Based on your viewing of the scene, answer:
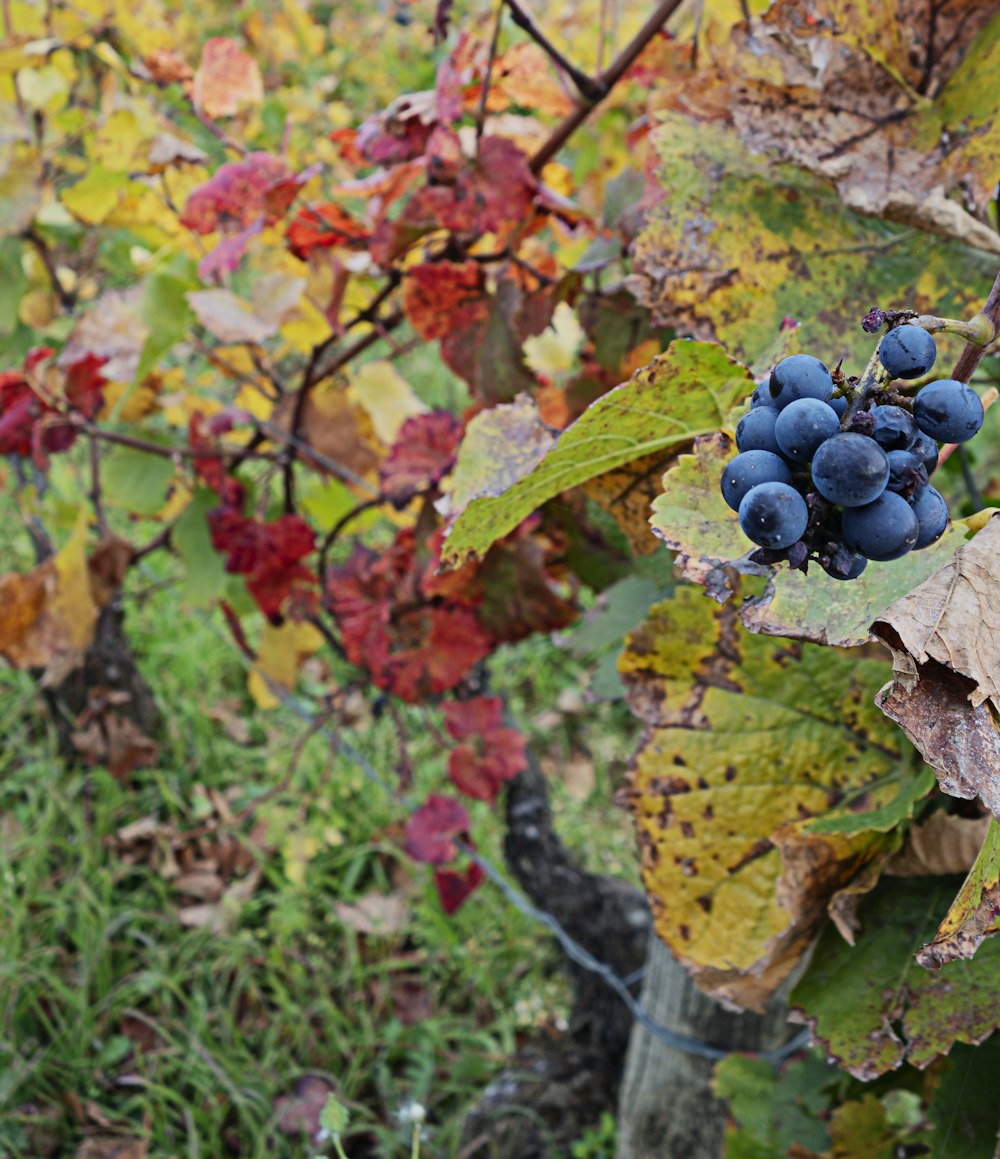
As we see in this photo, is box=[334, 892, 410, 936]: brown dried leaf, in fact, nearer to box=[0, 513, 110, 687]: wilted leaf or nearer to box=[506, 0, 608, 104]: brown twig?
box=[0, 513, 110, 687]: wilted leaf

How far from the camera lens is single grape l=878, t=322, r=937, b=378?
378mm

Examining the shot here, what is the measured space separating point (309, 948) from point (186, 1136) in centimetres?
41

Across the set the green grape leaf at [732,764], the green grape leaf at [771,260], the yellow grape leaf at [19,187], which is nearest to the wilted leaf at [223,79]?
the yellow grape leaf at [19,187]

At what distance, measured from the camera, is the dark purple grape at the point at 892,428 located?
393 mm

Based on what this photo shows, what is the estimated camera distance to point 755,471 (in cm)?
39

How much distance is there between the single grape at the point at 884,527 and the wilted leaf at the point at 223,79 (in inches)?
49.5

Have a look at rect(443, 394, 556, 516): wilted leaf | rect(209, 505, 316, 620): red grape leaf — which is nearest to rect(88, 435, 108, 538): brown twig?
rect(209, 505, 316, 620): red grape leaf

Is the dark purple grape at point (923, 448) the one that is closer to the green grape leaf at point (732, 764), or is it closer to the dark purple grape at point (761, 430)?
the dark purple grape at point (761, 430)

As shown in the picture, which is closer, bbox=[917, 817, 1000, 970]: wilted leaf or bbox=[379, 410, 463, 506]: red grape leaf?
bbox=[917, 817, 1000, 970]: wilted leaf

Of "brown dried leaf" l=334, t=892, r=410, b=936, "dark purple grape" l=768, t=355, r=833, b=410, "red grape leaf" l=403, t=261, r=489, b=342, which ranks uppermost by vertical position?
"dark purple grape" l=768, t=355, r=833, b=410

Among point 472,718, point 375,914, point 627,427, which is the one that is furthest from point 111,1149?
point 627,427

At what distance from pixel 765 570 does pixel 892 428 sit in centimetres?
10

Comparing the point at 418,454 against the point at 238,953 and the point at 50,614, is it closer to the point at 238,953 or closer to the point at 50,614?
Answer: the point at 50,614

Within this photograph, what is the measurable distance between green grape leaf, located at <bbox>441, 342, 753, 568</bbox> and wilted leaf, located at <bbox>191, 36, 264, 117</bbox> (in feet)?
3.45
